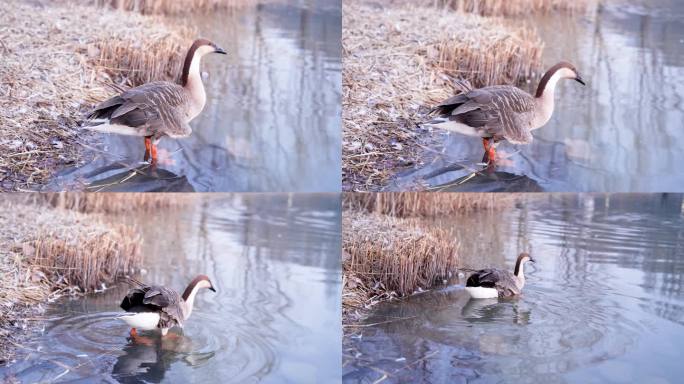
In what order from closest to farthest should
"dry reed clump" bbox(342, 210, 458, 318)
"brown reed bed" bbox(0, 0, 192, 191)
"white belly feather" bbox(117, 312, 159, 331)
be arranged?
"white belly feather" bbox(117, 312, 159, 331) < "brown reed bed" bbox(0, 0, 192, 191) < "dry reed clump" bbox(342, 210, 458, 318)

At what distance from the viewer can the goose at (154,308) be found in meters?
4.38

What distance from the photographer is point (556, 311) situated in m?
4.66

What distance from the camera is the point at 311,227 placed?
4695 mm

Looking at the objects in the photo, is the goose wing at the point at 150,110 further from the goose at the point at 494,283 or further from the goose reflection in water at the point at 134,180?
the goose at the point at 494,283

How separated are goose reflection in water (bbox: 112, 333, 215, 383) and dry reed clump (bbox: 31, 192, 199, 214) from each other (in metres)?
0.66

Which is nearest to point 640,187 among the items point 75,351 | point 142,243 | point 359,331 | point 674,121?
point 674,121

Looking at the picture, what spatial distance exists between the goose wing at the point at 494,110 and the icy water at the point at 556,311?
412mm

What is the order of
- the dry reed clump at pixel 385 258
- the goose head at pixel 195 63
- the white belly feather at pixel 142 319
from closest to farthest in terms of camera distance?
the white belly feather at pixel 142 319 < the goose head at pixel 195 63 < the dry reed clump at pixel 385 258

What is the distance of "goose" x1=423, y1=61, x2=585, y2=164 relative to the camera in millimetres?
4543

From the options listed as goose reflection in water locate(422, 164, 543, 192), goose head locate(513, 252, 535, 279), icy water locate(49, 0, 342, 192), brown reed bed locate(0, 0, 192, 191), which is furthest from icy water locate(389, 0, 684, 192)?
brown reed bed locate(0, 0, 192, 191)

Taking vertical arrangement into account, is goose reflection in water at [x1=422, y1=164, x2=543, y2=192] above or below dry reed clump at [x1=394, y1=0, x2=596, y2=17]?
below

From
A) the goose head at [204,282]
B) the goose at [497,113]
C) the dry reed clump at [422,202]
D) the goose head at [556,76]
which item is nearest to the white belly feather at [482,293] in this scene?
the dry reed clump at [422,202]

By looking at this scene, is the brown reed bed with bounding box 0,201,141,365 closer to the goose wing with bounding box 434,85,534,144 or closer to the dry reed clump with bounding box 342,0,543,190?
the dry reed clump with bounding box 342,0,543,190

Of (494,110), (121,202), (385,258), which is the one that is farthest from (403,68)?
(121,202)
